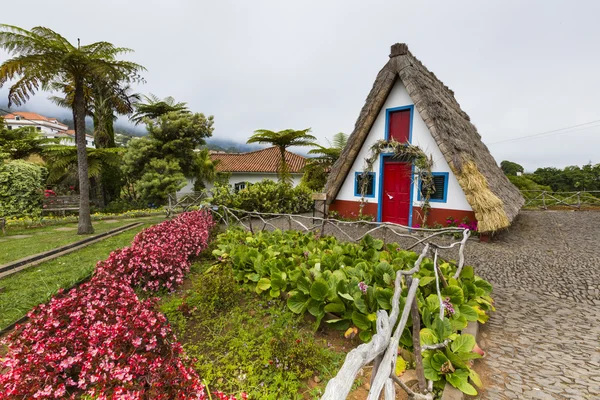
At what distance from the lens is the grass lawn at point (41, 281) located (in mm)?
3502

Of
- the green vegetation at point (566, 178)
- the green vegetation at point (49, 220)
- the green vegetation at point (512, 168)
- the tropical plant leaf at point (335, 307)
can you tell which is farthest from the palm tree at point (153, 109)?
the green vegetation at point (512, 168)

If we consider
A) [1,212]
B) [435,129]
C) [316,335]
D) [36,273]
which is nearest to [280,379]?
[316,335]

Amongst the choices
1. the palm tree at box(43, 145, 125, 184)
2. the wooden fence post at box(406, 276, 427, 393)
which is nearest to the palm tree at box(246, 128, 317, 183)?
the palm tree at box(43, 145, 125, 184)

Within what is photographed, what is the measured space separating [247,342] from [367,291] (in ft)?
4.38

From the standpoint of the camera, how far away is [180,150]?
1617 cm

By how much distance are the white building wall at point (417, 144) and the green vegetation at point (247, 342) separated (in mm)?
6416

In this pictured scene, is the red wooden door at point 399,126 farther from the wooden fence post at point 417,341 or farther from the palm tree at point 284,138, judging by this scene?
the wooden fence post at point 417,341

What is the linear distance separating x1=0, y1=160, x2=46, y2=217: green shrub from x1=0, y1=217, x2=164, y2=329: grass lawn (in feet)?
20.9

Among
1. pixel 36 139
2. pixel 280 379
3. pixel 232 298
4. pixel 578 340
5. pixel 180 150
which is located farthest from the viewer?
pixel 180 150

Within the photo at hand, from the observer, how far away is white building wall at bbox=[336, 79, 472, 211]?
7.65 m

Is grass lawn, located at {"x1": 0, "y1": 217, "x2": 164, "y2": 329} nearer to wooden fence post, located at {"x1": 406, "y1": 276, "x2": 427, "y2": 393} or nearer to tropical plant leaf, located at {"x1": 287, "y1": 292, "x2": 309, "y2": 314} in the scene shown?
tropical plant leaf, located at {"x1": 287, "y1": 292, "x2": 309, "y2": 314}

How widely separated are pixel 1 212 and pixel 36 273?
9442 millimetres

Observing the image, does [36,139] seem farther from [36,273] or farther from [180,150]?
[36,273]

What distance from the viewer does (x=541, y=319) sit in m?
3.31
